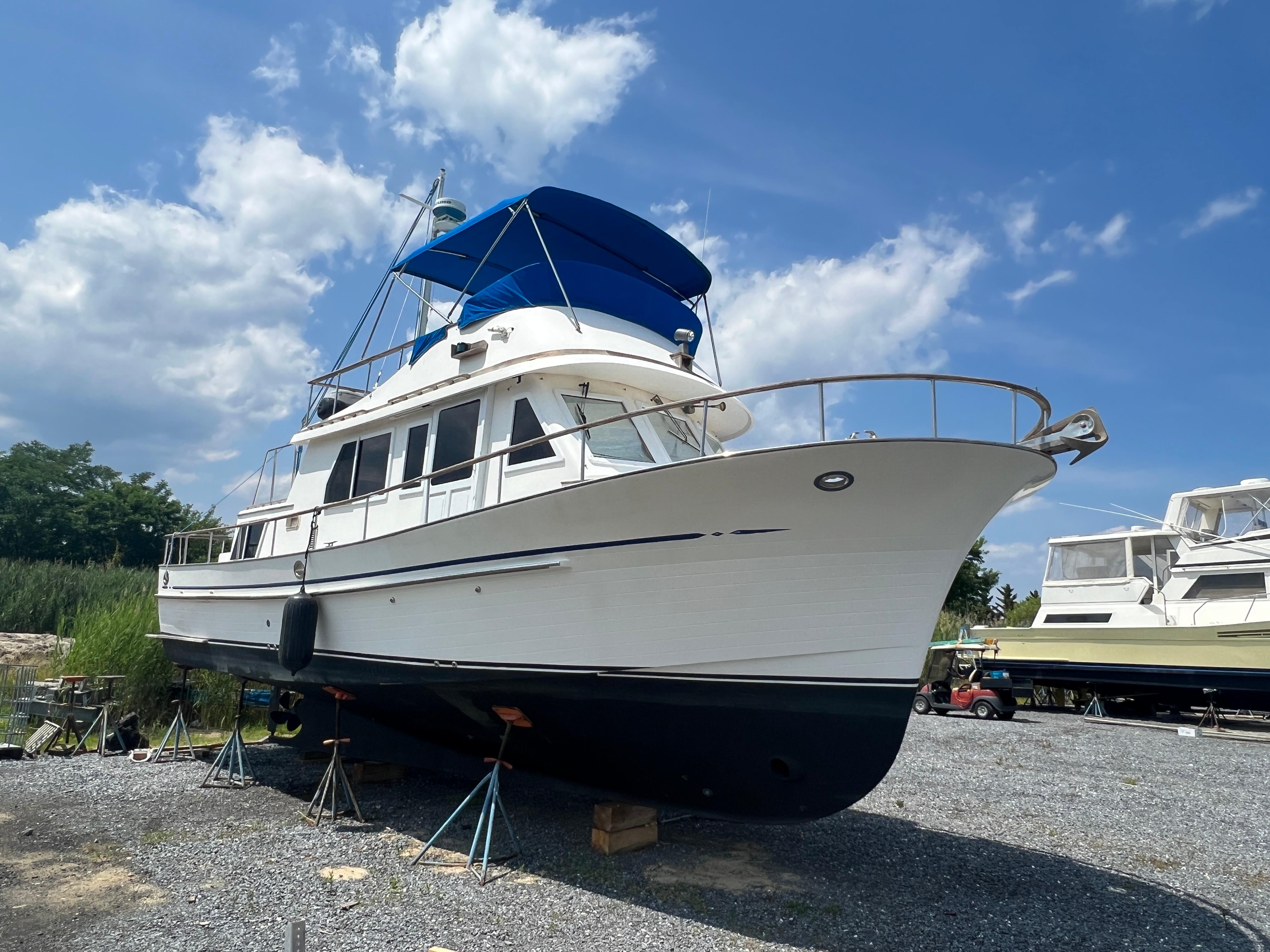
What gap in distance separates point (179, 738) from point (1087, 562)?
50.9ft

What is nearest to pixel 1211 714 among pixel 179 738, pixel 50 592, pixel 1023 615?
pixel 1023 615

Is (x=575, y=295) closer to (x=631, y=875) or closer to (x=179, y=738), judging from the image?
(x=631, y=875)

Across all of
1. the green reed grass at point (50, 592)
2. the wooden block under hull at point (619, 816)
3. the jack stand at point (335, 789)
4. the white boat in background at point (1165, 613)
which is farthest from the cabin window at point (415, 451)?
the green reed grass at point (50, 592)

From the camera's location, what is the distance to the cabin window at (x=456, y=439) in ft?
19.7

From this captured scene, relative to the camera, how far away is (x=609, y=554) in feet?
15.0

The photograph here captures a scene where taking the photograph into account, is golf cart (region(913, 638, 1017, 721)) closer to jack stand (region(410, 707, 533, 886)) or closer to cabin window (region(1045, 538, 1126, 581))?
cabin window (region(1045, 538, 1126, 581))

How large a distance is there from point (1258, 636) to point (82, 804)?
15511 millimetres

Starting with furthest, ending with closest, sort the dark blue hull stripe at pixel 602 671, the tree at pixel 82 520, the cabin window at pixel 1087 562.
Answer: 1. the tree at pixel 82 520
2. the cabin window at pixel 1087 562
3. the dark blue hull stripe at pixel 602 671

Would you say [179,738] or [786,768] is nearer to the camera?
[786,768]

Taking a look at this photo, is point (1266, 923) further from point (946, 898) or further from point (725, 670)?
point (725, 670)

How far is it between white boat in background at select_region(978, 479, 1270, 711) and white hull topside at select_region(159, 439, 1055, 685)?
10305mm

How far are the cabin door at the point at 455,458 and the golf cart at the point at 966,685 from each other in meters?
11.6

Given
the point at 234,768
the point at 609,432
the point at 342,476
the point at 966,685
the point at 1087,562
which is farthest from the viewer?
the point at 1087,562

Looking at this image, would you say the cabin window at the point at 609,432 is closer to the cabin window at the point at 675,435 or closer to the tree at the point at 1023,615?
the cabin window at the point at 675,435
